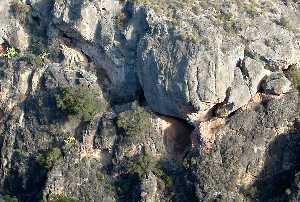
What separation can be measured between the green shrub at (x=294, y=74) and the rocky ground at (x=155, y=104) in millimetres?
Result: 83

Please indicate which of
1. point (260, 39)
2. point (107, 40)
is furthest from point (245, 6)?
point (107, 40)

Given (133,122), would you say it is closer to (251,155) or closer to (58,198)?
(58,198)

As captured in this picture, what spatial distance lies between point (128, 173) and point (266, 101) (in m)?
9.06

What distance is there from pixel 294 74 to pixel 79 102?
12.7 meters

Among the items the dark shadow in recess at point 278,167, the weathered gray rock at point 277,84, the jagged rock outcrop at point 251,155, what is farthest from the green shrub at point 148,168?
the weathered gray rock at point 277,84

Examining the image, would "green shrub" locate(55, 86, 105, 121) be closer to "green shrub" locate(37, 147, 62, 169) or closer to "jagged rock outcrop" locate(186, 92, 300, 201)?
"green shrub" locate(37, 147, 62, 169)

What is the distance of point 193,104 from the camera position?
37.8m

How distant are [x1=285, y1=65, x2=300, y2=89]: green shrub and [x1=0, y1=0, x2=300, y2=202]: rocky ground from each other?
0.08 meters

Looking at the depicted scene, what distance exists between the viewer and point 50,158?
39.7m

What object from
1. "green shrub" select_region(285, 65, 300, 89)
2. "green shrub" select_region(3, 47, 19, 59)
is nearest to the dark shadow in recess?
"green shrub" select_region(285, 65, 300, 89)

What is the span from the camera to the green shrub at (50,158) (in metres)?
39.7

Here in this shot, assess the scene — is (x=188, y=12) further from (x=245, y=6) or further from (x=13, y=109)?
(x=13, y=109)

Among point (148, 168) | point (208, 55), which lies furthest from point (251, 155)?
point (208, 55)

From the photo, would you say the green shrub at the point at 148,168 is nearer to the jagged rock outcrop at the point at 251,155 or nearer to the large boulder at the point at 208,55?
the jagged rock outcrop at the point at 251,155
